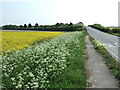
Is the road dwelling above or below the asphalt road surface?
above

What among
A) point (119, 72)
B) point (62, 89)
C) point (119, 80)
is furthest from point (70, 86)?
point (119, 72)

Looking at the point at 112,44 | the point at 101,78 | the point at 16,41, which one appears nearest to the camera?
the point at 101,78

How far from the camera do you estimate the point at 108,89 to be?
6406 mm

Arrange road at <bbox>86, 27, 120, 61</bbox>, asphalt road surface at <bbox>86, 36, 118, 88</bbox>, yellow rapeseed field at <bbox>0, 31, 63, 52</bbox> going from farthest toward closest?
road at <bbox>86, 27, 120, 61</bbox>
yellow rapeseed field at <bbox>0, 31, 63, 52</bbox>
asphalt road surface at <bbox>86, 36, 118, 88</bbox>

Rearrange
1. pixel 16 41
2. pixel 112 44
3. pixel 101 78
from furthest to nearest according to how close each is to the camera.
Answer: pixel 112 44 < pixel 16 41 < pixel 101 78

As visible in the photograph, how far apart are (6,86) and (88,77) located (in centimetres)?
340

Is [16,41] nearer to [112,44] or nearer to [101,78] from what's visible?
[112,44]

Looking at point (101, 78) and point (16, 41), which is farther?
point (16, 41)

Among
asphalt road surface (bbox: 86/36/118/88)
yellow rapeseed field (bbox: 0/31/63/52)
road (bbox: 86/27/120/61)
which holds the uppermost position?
yellow rapeseed field (bbox: 0/31/63/52)

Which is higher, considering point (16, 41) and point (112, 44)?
point (16, 41)

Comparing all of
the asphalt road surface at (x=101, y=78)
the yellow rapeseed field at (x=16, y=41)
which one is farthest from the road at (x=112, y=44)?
the yellow rapeseed field at (x=16, y=41)

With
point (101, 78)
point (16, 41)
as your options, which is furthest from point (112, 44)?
point (101, 78)

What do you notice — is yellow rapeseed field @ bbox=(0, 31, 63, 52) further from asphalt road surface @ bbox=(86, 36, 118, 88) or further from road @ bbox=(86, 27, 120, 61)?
road @ bbox=(86, 27, 120, 61)

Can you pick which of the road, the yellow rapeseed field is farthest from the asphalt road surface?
the yellow rapeseed field
